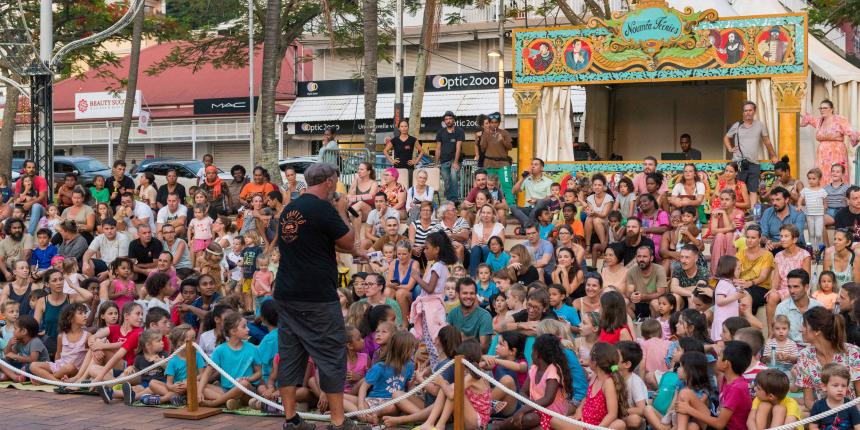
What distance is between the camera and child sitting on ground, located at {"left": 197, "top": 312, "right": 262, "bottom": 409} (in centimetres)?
1048

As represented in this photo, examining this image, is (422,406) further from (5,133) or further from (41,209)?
(5,133)

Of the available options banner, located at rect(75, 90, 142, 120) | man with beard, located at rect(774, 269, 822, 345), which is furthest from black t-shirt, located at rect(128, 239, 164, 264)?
banner, located at rect(75, 90, 142, 120)

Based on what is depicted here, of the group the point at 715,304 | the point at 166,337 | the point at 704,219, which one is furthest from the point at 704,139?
the point at 166,337

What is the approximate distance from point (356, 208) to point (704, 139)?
8809mm

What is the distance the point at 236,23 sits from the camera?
35.5 meters

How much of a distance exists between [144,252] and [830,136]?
996cm

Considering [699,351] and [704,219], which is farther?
[704,219]

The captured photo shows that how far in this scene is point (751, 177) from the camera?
16.6 m

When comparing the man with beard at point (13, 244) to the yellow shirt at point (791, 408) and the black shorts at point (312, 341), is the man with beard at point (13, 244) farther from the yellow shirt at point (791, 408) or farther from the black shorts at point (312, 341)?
the yellow shirt at point (791, 408)

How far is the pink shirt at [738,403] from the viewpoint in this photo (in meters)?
8.47

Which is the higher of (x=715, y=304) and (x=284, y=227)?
(x=284, y=227)

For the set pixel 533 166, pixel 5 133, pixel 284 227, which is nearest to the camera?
pixel 284 227

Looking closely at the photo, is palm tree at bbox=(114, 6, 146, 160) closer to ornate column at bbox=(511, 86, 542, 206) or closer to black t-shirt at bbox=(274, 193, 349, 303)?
ornate column at bbox=(511, 86, 542, 206)

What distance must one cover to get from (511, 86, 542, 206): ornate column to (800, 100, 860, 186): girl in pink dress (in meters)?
4.70
